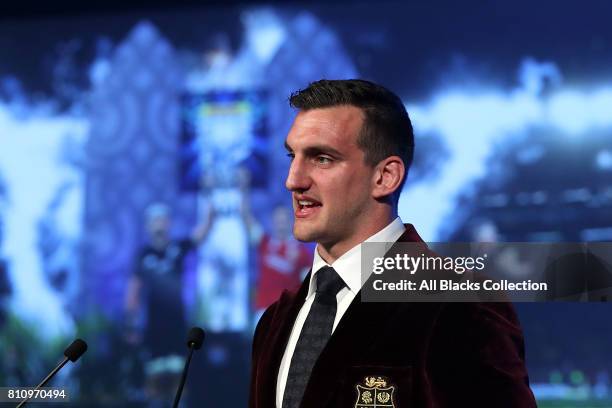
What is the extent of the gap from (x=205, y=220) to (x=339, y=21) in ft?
4.38

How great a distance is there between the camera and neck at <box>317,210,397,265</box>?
203cm

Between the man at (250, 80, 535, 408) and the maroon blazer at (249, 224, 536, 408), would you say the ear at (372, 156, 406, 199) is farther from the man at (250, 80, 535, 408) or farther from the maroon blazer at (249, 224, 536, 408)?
the maroon blazer at (249, 224, 536, 408)

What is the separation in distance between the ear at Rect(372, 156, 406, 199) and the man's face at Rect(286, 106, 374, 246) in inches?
0.7

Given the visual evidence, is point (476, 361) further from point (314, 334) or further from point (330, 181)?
point (330, 181)

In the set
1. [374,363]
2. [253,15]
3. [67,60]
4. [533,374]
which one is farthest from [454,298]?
[67,60]

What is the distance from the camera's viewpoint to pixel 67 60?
5.40m

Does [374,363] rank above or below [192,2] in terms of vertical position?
below

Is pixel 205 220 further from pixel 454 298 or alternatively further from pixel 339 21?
pixel 454 298

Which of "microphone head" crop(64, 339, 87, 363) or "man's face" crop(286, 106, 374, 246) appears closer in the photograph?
"man's face" crop(286, 106, 374, 246)

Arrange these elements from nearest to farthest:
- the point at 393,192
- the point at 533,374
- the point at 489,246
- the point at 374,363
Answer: the point at 374,363 < the point at 393,192 < the point at 489,246 < the point at 533,374

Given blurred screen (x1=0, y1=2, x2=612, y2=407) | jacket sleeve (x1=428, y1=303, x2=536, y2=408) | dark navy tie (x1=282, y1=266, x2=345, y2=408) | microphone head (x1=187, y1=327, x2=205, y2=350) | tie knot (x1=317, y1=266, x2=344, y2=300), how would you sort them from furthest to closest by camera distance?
blurred screen (x1=0, y1=2, x2=612, y2=407) < microphone head (x1=187, y1=327, x2=205, y2=350) < tie knot (x1=317, y1=266, x2=344, y2=300) < dark navy tie (x1=282, y1=266, x2=345, y2=408) < jacket sleeve (x1=428, y1=303, x2=536, y2=408)

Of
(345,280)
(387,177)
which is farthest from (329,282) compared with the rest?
(387,177)

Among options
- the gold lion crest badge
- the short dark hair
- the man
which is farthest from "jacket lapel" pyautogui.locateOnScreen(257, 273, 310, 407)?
the short dark hair

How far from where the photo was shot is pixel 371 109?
206 centimetres
